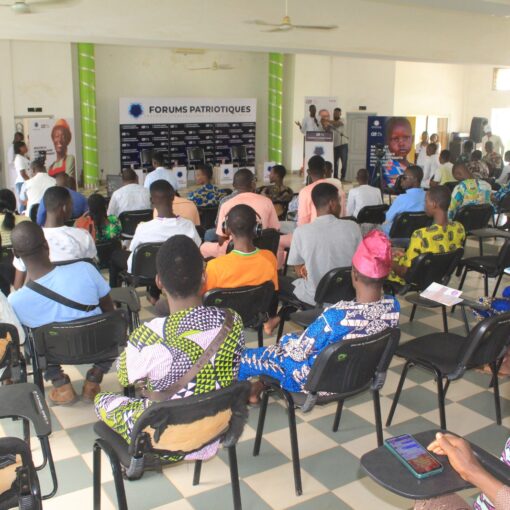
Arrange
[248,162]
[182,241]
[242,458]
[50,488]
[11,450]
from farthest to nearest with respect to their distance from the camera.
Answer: [248,162] → [242,458] → [50,488] → [182,241] → [11,450]

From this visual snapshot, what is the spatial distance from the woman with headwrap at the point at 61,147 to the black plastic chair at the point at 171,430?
10251 mm

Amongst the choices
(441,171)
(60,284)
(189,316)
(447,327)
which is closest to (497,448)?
(447,327)

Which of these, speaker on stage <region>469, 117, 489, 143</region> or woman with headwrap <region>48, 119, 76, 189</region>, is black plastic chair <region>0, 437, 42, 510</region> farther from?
speaker on stage <region>469, 117, 489, 143</region>

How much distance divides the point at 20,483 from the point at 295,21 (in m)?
8.53

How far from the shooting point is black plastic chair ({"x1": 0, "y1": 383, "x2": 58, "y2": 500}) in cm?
212

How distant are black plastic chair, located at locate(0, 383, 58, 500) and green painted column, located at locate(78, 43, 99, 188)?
10717 mm

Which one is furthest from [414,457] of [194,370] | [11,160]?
[11,160]

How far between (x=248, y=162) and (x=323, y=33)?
5.27 m

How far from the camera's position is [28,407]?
7.23 ft

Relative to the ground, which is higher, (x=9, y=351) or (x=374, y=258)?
(x=374, y=258)

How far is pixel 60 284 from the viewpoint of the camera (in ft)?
10.7

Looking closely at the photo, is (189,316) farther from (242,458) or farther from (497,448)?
(497,448)

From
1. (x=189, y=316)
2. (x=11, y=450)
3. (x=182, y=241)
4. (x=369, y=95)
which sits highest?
(x=369, y=95)

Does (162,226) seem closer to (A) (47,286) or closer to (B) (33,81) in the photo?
(A) (47,286)
